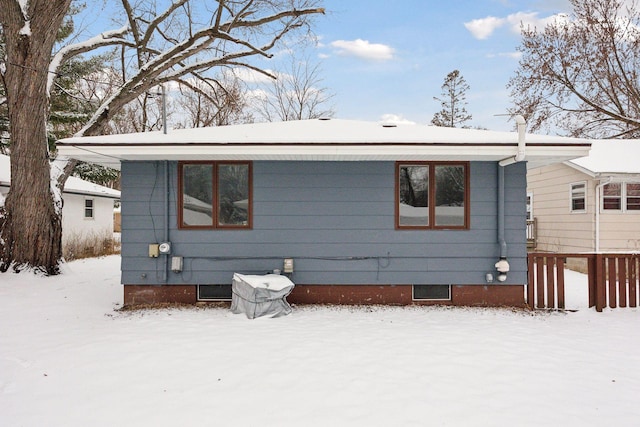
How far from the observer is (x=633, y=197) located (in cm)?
1041

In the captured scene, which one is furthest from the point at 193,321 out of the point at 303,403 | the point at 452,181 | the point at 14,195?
the point at 14,195

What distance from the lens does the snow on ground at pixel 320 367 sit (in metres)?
2.98

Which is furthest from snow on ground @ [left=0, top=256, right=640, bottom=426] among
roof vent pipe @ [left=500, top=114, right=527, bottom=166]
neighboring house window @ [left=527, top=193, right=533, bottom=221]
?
neighboring house window @ [left=527, top=193, right=533, bottom=221]

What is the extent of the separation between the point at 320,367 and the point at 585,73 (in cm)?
1942

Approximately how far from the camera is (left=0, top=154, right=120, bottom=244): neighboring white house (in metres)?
14.1

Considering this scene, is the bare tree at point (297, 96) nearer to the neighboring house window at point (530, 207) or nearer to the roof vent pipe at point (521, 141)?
the neighboring house window at point (530, 207)

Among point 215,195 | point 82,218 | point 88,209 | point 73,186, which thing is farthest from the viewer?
point 88,209

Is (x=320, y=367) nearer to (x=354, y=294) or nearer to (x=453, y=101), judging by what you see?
(x=354, y=294)

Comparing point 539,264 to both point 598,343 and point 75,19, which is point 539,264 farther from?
point 75,19

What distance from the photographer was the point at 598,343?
181 inches

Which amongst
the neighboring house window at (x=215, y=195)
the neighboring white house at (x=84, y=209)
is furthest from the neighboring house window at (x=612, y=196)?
the neighboring white house at (x=84, y=209)

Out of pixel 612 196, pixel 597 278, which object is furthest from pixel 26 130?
pixel 612 196

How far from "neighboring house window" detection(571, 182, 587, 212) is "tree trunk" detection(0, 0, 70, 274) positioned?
44.1 ft

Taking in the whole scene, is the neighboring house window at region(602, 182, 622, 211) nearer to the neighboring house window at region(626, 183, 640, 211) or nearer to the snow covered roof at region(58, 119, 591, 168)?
the neighboring house window at region(626, 183, 640, 211)
